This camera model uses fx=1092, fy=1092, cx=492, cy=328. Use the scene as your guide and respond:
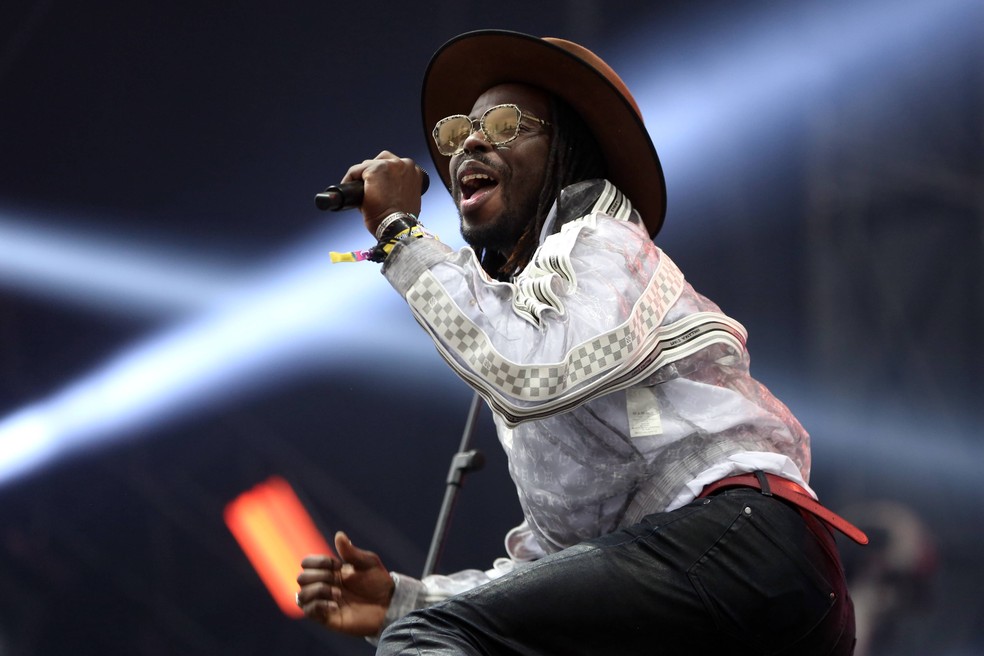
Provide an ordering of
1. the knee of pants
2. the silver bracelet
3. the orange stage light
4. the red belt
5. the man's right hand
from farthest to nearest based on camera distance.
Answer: the orange stage light
the man's right hand
the silver bracelet
the red belt
the knee of pants

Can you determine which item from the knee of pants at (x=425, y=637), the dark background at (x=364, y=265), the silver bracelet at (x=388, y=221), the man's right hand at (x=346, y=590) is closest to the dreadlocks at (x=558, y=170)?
the silver bracelet at (x=388, y=221)

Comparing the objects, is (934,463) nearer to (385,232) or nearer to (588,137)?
(588,137)

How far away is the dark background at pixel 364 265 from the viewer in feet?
11.6

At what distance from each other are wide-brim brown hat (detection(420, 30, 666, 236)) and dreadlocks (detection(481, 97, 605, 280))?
0.07 ft

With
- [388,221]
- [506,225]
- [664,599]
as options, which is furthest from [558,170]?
[664,599]

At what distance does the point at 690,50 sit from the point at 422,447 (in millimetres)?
1732

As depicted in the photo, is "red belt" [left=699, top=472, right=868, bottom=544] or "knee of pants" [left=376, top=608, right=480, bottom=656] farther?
"red belt" [left=699, top=472, right=868, bottom=544]

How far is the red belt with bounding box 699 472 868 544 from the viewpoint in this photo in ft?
5.45

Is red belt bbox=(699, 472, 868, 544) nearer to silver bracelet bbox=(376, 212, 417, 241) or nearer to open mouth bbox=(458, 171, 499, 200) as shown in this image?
silver bracelet bbox=(376, 212, 417, 241)

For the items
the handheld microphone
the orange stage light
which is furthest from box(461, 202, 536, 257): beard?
the orange stage light

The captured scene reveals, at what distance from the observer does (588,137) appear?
7.70 feet

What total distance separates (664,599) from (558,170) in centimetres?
102

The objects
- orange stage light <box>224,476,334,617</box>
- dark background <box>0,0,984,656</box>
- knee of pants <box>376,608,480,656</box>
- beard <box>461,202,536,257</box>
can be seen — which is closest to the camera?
knee of pants <box>376,608,480,656</box>

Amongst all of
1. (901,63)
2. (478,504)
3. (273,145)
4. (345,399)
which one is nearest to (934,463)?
(901,63)
